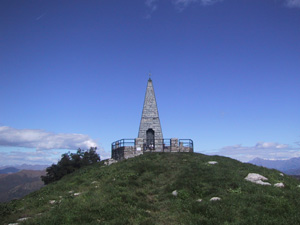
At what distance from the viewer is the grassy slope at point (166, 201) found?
11328mm

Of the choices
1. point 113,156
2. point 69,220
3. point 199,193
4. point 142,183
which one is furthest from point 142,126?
point 69,220

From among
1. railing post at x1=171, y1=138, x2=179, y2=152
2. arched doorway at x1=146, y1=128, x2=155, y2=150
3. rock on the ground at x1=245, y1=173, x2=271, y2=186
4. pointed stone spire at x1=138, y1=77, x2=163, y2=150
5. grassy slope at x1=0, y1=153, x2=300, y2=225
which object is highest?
pointed stone spire at x1=138, y1=77, x2=163, y2=150

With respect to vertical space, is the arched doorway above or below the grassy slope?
above

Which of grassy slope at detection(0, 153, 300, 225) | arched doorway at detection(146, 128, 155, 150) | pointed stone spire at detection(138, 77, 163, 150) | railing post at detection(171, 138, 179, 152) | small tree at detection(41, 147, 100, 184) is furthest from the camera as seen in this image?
small tree at detection(41, 147, 100, 184)

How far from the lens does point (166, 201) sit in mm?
13906

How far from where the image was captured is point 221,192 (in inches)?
555

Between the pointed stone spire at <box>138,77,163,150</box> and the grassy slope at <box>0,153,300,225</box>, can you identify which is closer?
the grassy slope at <box>0,153,300,225</box>

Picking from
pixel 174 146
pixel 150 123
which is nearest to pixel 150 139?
pixel 150 123

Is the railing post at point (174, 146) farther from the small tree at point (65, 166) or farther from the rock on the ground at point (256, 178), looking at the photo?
the small tree at point (65, 166)

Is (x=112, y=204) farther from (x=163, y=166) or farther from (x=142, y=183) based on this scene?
(x=163, y=166)

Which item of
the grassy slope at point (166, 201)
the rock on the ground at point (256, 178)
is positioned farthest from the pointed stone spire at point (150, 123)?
the rock on the ground at point (256, 178)

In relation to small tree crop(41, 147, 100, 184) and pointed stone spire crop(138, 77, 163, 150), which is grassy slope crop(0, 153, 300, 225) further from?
small tree crop(41, 147, 100, 184)

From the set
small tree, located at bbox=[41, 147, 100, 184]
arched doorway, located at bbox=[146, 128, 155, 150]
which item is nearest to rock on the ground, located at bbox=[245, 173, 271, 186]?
arched doorway, located at bbox=[146, 128, 155, 150]

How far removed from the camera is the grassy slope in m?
11.3
